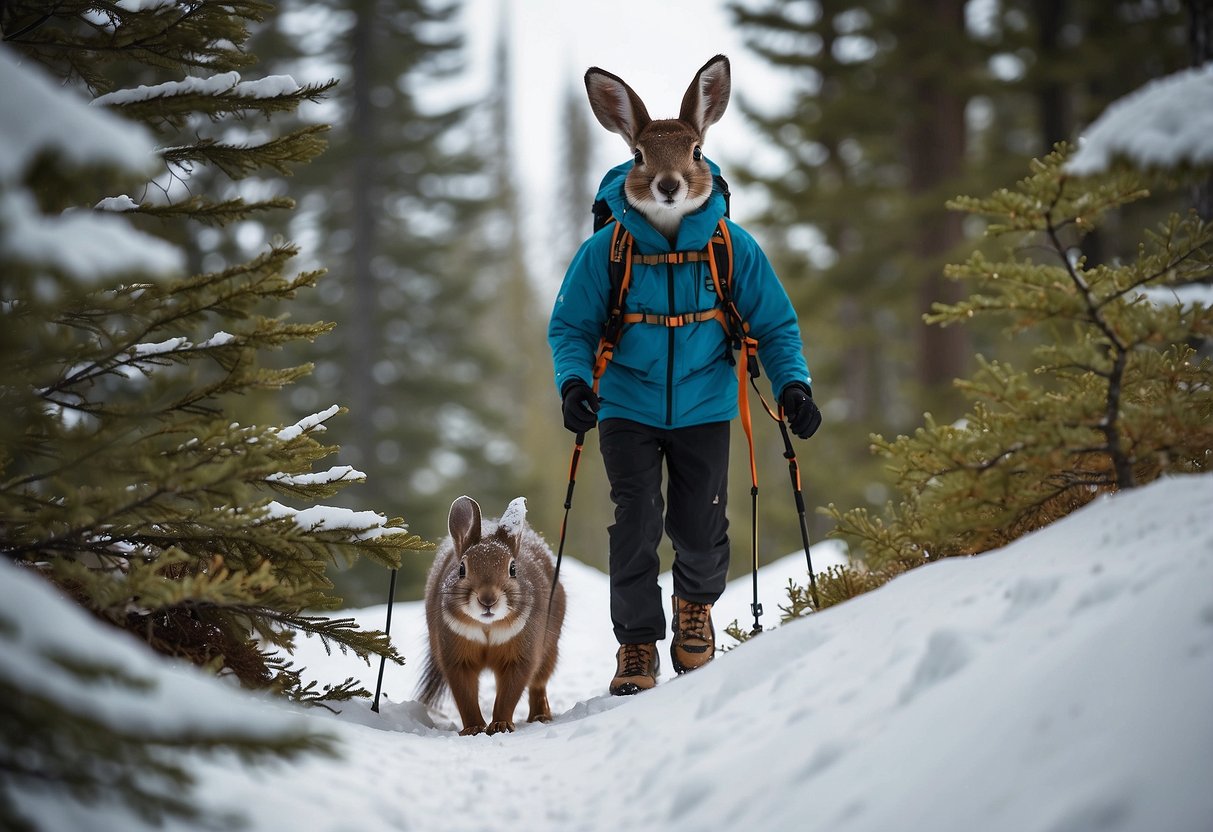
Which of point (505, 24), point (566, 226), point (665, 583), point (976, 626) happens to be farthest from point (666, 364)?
point (505, 24)

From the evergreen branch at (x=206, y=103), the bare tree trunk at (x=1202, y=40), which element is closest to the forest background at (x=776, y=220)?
the bare tree trunk at (x=1202, y=40)

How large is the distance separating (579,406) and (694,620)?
4.77ft

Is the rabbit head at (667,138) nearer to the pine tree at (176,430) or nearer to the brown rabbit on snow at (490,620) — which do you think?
the pine tree at (176,430)

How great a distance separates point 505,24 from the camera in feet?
130

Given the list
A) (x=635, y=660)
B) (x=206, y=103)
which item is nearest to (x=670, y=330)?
(x=635, y=660)

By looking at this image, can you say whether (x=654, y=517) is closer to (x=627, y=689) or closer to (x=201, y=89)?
(x=627, y=689)

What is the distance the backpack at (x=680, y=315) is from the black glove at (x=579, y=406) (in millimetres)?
284

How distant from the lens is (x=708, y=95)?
16.8ft

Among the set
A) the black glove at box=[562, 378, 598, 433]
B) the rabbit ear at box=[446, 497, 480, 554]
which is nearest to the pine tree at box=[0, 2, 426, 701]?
the rabbit ear at box=[446, 497, 480, 554]

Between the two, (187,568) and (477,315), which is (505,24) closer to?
(477,315)

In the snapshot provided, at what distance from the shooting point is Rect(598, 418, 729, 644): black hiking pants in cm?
504

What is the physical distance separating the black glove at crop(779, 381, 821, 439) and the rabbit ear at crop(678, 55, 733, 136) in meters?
1.58

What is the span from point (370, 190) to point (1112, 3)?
1460 cm

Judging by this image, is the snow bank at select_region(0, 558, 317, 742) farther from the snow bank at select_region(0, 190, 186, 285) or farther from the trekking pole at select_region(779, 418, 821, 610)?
the trekking pole at select_region(779, 418, 821, 610)
